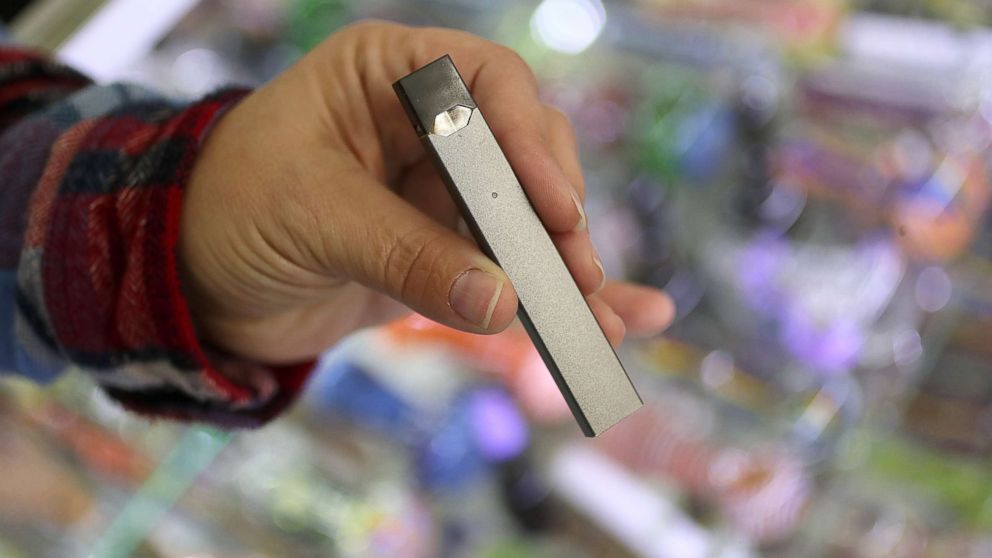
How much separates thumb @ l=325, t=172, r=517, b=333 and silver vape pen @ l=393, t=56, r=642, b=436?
2 centimetres

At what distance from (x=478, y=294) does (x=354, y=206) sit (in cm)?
12

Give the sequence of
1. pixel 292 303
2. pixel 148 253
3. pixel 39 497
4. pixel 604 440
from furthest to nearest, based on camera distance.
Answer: pixel 604 440
pixel 39 497
pixel 292 303
pixel 148 253

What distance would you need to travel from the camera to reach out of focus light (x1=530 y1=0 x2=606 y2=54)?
4.75ft

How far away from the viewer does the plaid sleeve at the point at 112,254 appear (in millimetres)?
600

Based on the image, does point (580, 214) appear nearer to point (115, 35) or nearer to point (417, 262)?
point (417, 262)

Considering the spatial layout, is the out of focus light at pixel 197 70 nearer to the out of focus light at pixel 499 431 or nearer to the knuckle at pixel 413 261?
the out of focus light at pixel 499 431

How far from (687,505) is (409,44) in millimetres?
784

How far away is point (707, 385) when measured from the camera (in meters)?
1.22

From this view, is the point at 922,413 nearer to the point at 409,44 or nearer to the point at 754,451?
the point at 754,451

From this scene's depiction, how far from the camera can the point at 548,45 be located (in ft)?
4.84

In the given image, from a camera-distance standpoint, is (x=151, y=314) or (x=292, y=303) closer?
(x=151, y=314)

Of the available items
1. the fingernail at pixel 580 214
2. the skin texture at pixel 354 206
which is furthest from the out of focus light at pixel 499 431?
the fingernail at pixel 580 214

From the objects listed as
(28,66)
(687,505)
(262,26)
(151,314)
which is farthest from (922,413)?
(262,26)

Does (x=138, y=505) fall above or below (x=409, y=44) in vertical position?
below
